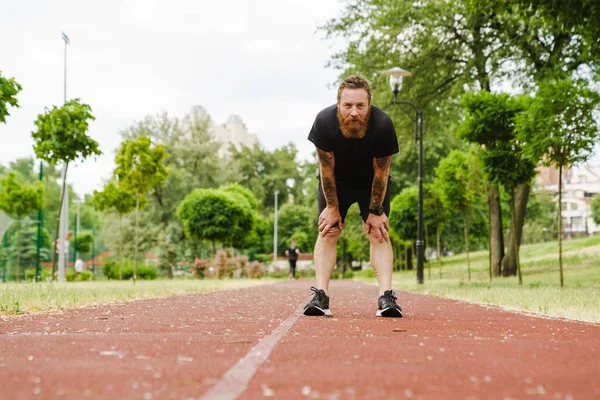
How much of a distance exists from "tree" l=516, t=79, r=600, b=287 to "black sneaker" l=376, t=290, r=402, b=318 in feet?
25.9

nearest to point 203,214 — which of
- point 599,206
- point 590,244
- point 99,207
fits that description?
point 99,207

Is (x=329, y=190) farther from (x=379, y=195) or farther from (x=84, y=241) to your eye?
(x=84, y=241)

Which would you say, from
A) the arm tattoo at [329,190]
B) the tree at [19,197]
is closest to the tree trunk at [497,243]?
the tree at [19,197]

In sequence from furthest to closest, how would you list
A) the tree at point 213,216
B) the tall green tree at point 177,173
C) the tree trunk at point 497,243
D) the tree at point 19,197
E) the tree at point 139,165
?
the tall green tree at point 177,173 < the tree at point 213,216 < the tree at point 19,197 < the tree trunk at point 497,243 < the tree at point 139,165

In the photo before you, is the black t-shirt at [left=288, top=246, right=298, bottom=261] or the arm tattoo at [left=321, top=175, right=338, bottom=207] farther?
the black t-shirt at [left=288, top=246, right=298, bottom=261]

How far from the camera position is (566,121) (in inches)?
523

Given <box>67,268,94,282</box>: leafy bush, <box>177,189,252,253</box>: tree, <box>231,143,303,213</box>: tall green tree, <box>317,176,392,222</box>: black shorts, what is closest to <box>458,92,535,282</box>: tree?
<box>317,176,392,222</box>: black shorts

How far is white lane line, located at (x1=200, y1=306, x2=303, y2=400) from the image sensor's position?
248 cm

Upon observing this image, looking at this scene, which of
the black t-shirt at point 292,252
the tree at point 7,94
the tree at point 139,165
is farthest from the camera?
the black t-shirt at point 292,252

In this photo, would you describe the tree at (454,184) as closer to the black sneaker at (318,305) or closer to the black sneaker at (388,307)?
the black sneaker at (388,307)

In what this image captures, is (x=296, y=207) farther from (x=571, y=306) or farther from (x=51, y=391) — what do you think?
(x=51, y=391)

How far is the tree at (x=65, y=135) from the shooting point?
1642 cm

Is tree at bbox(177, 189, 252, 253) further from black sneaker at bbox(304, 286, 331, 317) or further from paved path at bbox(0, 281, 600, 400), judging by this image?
paved path at bbox(0, 281, 600, 400)

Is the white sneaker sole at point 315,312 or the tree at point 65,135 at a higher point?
the tree at point 65,135
